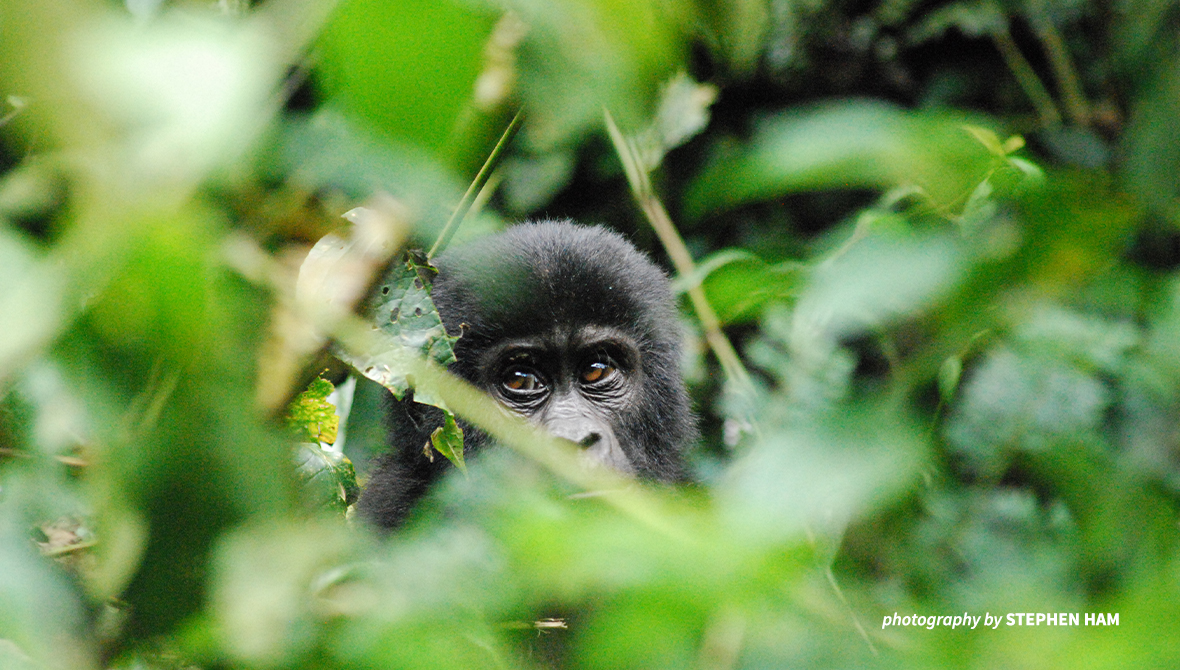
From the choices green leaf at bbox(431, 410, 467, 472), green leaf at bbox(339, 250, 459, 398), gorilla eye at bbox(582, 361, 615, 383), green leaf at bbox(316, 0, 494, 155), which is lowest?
gorilla eye at bbox(582, 361, 615, 383)

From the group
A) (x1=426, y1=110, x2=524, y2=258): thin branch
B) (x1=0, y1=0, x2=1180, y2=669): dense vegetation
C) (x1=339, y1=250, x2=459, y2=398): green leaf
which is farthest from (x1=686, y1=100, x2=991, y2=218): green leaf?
(x1=339, y1=250, x2=459, y2=398): green leaf

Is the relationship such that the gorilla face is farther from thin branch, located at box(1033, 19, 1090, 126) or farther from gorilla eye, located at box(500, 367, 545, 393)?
thin branch, located at box(1033, 19, 1090, 126)

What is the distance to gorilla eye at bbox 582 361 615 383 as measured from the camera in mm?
2885

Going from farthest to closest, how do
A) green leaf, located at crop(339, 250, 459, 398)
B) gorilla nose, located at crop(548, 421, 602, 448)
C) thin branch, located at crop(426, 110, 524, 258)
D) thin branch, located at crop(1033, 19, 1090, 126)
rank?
thin branch, located at crop(1033, 19, 1090, 126), gorilla nose, located at crop(548, 421, 602, 448), green leaf, located at crop(339, 250, 459, 398), thin branch, located at crop(426, 110, 524, 258)

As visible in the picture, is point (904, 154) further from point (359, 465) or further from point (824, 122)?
point (359, 465)

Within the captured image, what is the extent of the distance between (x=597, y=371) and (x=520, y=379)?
0.25m

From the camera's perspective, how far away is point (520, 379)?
2826 millimetres

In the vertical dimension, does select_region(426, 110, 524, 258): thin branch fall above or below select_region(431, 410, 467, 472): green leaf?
above

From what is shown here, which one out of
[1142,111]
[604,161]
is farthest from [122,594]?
[604,161]

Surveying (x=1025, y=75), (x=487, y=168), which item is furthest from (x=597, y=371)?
(x=1025, y=75)

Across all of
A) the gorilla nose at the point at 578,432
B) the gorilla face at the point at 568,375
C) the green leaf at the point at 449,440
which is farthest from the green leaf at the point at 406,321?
the gorilla face at the point at 568,375

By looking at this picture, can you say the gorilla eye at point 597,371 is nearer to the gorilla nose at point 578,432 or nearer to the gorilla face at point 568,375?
the gorilla face at point 568,375

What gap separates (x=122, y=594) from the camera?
597 mm

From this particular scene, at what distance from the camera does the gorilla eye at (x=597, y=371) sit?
9.46 feet
